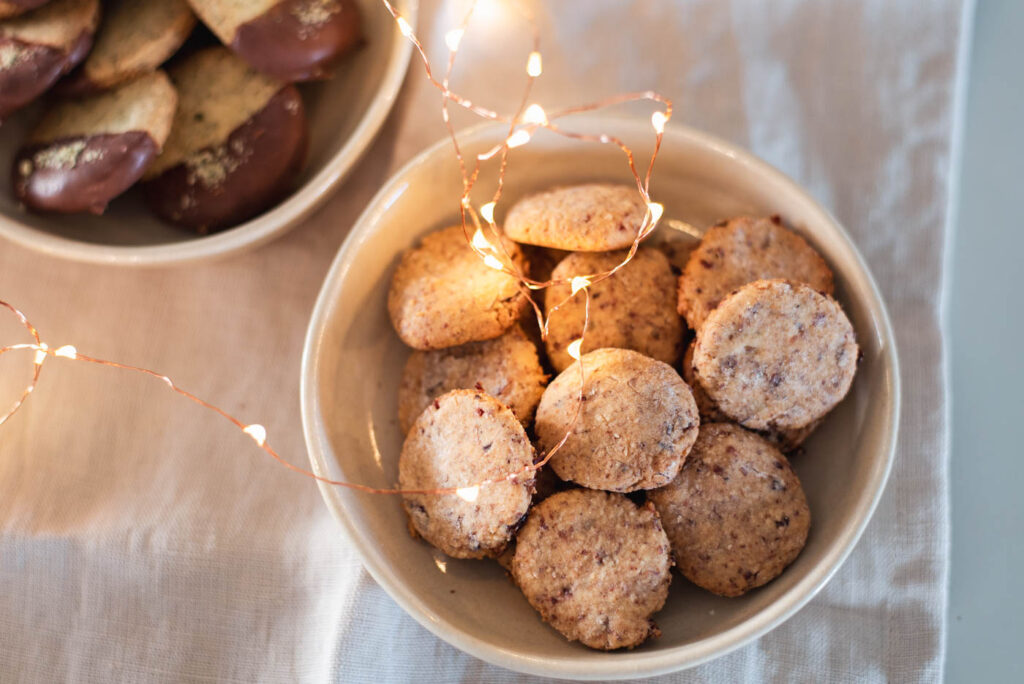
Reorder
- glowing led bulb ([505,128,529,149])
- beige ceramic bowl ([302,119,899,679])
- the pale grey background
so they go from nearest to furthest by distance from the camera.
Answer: beige ceramic bowl ([302,119,899,679]), glowing led bulb ([505,128,529,149]), the pale grey background

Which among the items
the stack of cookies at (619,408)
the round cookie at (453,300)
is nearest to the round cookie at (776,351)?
the stack of cookies at (619,408)

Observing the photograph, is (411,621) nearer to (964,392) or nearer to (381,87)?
(381,87)

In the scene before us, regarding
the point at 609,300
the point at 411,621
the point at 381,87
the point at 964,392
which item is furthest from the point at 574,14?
the point at 411,621

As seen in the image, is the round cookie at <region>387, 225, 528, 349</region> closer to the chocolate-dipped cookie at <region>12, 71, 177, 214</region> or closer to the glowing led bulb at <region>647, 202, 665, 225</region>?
the glowing led bulb at <region>647, 202, 665, 225</region>

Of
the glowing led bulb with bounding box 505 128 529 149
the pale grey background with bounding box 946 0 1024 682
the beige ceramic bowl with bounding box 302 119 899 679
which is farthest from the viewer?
the pale grey background with bounding box 946 0 1024 682

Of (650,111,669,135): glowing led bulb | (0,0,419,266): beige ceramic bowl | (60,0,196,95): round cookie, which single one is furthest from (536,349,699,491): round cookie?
(60,0,196,95): round cookie

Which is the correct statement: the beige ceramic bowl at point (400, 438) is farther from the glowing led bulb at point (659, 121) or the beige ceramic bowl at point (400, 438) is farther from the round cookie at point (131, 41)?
the round cookie at point (131, 41)

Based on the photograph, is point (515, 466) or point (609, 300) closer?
point (515, 466)
